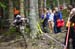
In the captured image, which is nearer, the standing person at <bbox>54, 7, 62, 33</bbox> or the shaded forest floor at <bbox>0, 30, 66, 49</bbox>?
the shaded forest floor at <bbox>0, 30, 66, 49</bbox>

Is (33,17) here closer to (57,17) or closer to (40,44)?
(40,44)

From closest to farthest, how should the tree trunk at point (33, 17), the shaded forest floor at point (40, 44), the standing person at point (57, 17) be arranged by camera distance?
the shaded forest floor at point (40, 44)
the tree trunk at point (33, 17)
the standing person at point (57, 17)

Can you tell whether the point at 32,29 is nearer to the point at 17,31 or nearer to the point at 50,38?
the point at 50,38

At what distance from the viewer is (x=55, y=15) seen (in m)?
17.4

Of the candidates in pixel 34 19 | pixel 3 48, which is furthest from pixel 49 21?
pixel 3 48

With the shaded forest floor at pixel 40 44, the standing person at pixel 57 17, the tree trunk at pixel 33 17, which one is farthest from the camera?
the standing person at pixel 57 17

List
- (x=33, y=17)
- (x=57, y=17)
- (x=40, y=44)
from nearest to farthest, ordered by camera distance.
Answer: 1. (x=40, y=44)
2. (x=33, y=17)
3. (x=57, y=17)

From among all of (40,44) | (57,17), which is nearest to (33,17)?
(40,44)

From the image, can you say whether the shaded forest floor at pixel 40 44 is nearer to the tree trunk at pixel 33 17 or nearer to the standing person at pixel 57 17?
the tree trunk at pixel 33 17

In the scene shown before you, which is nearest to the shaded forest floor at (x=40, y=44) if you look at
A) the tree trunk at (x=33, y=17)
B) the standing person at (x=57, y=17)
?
the tree trunk at (x=33, y=17)

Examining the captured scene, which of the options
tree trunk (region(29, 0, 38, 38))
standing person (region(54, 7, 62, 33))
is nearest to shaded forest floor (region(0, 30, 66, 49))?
tree trunk (region(29, 0, 38, 38))

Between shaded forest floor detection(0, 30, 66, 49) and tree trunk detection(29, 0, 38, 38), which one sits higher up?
tree trunk detection(29, 0, 38, 38)

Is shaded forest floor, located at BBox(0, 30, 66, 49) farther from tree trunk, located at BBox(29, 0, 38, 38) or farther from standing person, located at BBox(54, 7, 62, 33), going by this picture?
standing person, located at BBox(54, 7, 62, 33)

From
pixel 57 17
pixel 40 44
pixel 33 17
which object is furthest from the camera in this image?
pixel 57 17
